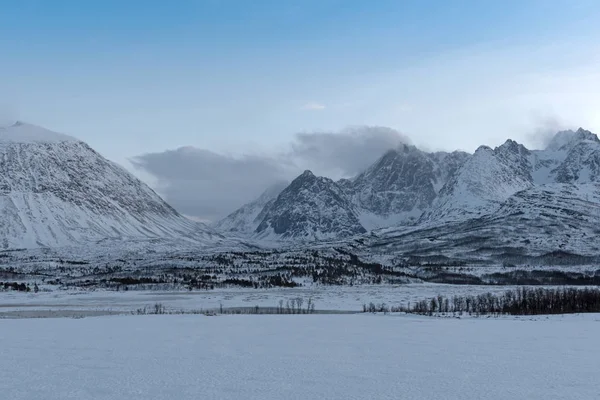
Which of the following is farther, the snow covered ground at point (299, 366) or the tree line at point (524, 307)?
the tree line at point (524, 307)

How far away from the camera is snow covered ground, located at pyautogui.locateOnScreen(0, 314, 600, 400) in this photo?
23234mm

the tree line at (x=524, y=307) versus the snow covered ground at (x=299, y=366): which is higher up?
the snow covered ground at (x=299, y=366)

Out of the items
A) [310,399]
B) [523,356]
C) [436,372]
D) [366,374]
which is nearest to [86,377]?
[310,399]

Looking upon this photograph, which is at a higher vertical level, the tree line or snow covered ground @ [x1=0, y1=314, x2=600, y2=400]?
snow covered ground @ [x1=0, y1=314, x2=600, y2=400]

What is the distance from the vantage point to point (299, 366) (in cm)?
2914

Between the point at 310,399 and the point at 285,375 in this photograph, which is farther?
the point at 285,375

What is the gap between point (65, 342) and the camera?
41062 millimetres

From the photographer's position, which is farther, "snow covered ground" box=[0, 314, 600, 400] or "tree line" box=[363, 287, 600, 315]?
"tree line" box=[363, 287, 600, 315]

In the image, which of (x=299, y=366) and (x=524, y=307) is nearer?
(x=299, y=366)

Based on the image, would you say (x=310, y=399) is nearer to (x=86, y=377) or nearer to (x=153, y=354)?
(x=86, y=377)

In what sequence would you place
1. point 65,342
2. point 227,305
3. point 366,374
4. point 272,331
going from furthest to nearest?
1. point 227,305
2. point 272,331
3. point 65,342
4. point 366,374

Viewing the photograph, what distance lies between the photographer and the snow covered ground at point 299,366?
2323 centimetres

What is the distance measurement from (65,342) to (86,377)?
54.5 feet

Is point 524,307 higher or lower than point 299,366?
lower
